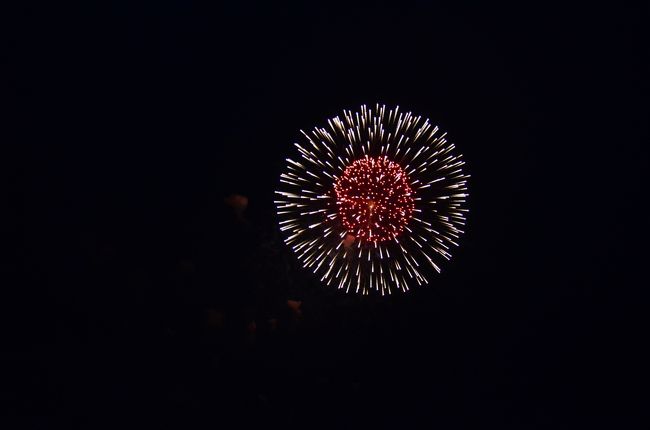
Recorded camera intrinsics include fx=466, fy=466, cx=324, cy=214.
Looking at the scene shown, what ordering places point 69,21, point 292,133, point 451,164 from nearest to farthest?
point 451,164
point 69,21
point 292,133

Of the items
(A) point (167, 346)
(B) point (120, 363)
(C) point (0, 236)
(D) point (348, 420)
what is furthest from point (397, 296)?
(C) point (0, 236)

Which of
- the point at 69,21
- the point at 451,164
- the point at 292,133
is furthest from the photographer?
the point at 292,133

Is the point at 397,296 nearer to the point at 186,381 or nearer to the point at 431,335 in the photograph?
the point at 431,335

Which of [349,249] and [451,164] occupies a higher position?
Answer: [451,164]
